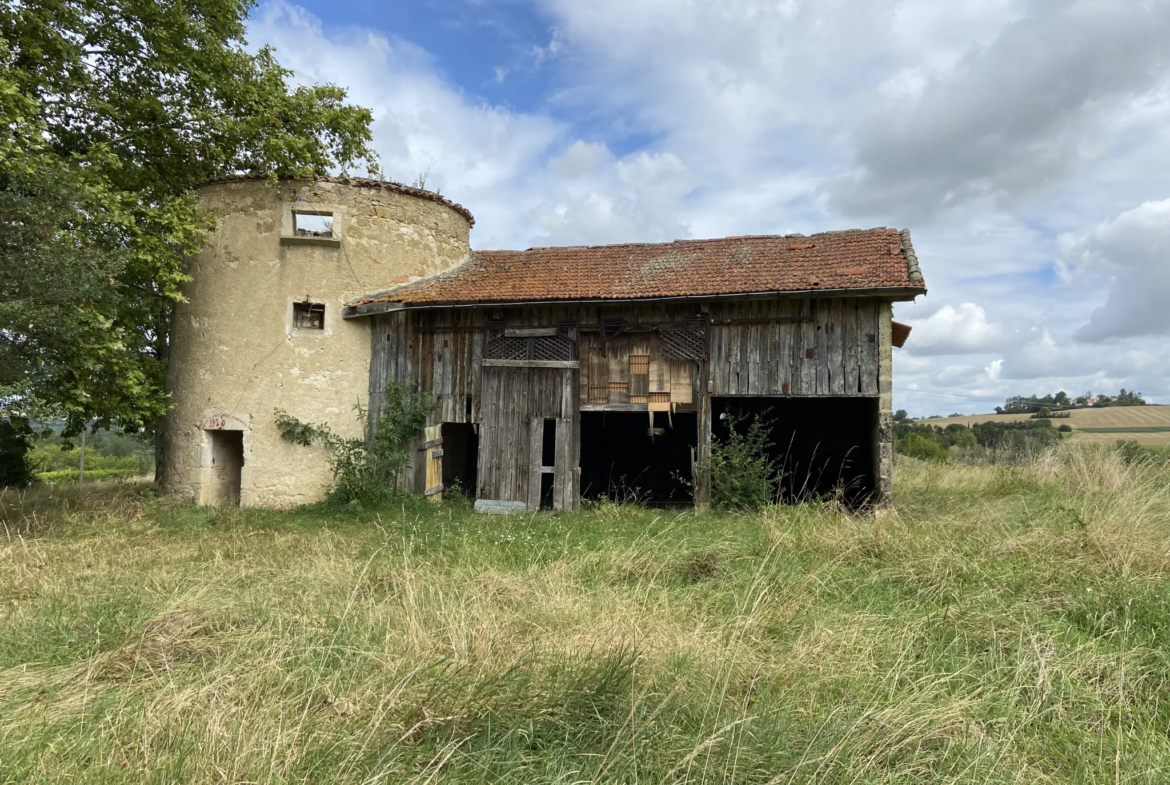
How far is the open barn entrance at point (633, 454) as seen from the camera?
50.6ft

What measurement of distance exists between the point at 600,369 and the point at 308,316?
5326 mm

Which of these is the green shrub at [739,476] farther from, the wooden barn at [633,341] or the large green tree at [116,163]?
the large green tree at [116,163]

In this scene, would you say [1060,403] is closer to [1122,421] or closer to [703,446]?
[1122,421]

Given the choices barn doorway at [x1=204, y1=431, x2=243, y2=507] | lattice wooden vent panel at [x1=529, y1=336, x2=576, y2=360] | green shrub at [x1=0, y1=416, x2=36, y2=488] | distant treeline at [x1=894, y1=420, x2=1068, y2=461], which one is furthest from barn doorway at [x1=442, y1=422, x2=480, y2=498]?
distant treeline at [x1=894, y1=420, x2=1068, y2=461]

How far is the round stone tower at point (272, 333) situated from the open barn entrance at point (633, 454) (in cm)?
592

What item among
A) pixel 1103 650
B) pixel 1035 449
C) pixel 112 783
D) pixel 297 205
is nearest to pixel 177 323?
pixel 297 205

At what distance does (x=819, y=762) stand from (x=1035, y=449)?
13.5 m

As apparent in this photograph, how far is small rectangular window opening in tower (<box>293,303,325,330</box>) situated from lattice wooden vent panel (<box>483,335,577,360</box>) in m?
3.01

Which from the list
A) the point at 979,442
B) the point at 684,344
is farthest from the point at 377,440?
the point at 979,442

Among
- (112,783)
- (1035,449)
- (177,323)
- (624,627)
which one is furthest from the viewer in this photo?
(1035,449)

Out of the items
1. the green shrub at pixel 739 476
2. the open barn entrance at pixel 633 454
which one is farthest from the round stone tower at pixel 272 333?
the green shrub at pixel 739 476

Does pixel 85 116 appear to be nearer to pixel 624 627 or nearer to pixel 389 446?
pixel 389 446

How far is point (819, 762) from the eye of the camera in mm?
2699

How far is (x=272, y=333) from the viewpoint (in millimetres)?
11227
